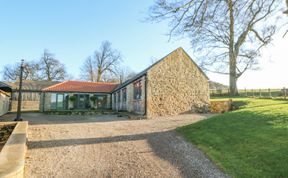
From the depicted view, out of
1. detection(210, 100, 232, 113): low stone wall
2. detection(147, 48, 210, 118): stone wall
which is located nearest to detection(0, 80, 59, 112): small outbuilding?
detection(147, 48, 210, 118): stone wall

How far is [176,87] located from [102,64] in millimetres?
32271

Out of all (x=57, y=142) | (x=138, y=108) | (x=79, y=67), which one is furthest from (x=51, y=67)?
(x=57, y=142)

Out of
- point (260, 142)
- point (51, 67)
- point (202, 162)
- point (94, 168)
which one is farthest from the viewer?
point (51, 67)

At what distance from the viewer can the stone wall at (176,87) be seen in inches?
676

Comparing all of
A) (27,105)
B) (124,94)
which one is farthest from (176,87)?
(27,105)

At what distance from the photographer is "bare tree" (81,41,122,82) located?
47.3 m

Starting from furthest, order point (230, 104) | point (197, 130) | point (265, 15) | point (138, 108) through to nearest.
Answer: point (230, 104)
point (138, 108)
point (197, 130)
point (265, 15)

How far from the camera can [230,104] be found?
20.6 metres

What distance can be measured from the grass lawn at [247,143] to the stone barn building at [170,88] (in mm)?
7874

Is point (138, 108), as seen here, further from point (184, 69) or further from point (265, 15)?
point (265, 15)

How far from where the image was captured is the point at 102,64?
4766cm

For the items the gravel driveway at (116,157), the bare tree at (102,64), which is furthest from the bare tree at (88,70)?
the gravel driveway at (116,157)

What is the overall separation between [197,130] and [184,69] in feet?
36.0

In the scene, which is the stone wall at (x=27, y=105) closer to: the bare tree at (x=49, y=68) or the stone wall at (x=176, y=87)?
the bare tree at (x=49, y=68)
